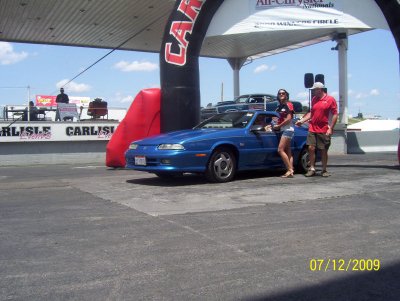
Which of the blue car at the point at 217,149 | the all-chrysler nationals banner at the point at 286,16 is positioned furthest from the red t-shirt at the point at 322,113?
the all-chrysler nationals banner at the point at 286,16

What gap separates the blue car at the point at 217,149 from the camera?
7844 mm

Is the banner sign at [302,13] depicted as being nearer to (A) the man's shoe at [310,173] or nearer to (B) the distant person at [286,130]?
(B) the distant person at [286,130]

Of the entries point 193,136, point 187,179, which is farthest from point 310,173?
point 193,136

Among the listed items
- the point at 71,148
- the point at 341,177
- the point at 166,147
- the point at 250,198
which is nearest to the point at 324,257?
the point at 250,198

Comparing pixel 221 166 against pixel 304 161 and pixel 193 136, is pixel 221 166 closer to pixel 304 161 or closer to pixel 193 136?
pixel 193 136

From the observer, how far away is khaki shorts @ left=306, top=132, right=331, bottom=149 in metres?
8.79

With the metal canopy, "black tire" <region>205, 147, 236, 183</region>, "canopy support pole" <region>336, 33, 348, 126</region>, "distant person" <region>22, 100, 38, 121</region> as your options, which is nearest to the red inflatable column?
"black tire" <region>205, 147, 236, 183</region>

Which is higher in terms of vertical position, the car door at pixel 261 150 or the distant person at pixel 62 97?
the distant person at pixel 62 97

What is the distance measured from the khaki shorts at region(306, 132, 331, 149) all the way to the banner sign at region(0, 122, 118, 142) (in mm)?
9045

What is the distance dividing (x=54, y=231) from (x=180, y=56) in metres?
7.07

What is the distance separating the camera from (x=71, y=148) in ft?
51.8

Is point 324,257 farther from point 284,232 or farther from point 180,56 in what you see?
point 180,56

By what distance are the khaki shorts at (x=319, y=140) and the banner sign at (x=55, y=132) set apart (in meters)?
9.04

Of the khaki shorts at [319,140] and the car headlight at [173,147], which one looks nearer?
the car headlight at [173,147]
